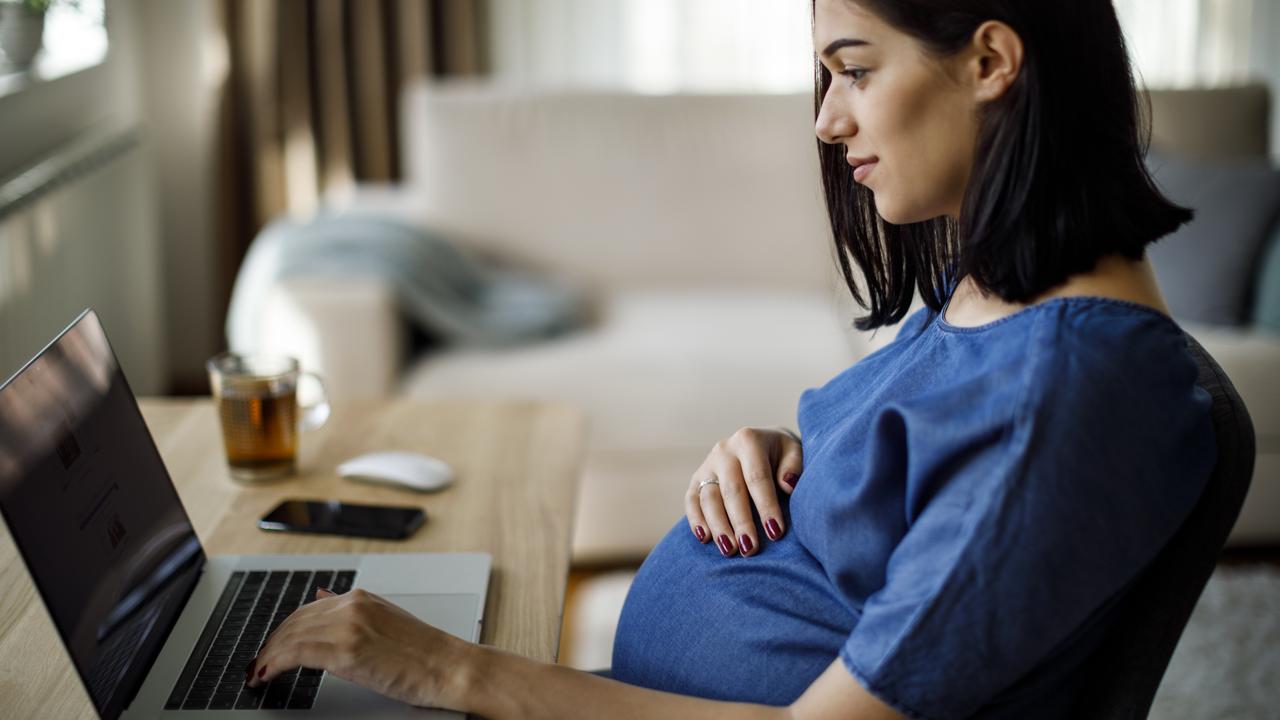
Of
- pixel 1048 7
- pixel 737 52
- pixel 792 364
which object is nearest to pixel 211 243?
pixel 737 52

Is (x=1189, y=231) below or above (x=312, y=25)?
below

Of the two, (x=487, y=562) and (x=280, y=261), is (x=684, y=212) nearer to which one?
(x=280, y=261)

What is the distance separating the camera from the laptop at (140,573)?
0.78 m

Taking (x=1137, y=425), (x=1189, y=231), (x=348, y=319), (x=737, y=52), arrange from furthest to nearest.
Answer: (x=737, y=52) < (x=1189, y=231) < (x=348, y=319) < (x=1137, y=425)

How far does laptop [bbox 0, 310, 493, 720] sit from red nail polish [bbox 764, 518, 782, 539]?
0.78 feet

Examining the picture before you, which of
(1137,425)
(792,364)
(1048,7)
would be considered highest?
(1048,7)

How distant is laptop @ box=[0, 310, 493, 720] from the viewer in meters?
0.78

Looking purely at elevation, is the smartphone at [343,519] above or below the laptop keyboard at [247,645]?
below

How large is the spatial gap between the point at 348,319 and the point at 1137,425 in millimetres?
1928

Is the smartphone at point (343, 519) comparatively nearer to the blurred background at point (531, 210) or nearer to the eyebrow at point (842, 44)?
the eyebrow at point (842, 44)

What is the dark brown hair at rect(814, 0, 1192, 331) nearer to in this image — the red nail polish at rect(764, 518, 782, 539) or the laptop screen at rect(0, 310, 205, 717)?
the red nail polish at rect(764, 518, 782, 539)

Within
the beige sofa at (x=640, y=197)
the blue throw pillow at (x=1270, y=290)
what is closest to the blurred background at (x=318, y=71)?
the beige sofa at (x=640, y=197)

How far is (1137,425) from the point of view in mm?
727

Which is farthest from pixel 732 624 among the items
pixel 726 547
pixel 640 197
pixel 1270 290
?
pixel 640 197
